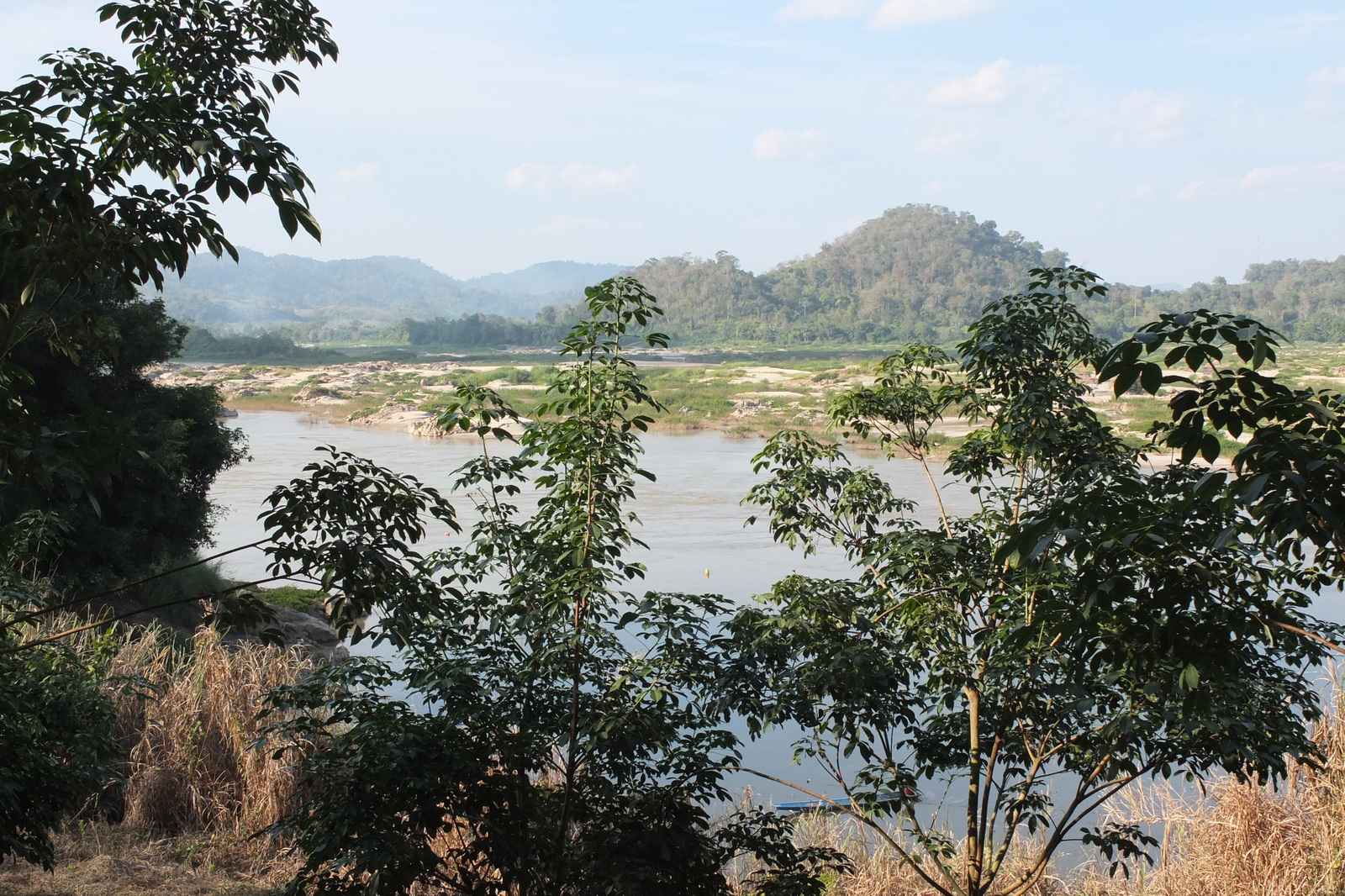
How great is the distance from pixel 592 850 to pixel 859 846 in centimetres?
225

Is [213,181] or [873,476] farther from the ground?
[213,181]

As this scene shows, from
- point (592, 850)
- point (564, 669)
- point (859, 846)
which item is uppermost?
point (564, 669)

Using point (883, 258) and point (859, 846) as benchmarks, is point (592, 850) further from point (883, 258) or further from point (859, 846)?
point (883, 258)

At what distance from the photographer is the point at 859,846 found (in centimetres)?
491

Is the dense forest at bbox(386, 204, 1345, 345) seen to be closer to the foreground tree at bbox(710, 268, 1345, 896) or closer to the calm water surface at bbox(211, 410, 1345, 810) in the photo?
the calm water surface at bbox(211, 410, 1345, 810)

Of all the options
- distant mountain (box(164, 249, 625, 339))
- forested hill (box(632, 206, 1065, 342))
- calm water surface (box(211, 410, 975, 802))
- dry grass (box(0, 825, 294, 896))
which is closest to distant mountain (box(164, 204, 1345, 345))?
forested hill (box(632, 206, 1065, 342))

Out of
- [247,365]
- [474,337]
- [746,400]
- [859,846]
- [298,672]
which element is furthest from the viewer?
[474,337]

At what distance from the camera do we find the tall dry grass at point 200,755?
5105 mm

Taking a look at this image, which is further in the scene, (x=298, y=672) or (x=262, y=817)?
(x=298, y=672)

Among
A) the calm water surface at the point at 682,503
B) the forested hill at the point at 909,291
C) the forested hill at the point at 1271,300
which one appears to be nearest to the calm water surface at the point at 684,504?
the calm water surface at the point at 682,503

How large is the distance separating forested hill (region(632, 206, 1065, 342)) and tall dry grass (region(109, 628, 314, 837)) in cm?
4793

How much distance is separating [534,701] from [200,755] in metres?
3.03

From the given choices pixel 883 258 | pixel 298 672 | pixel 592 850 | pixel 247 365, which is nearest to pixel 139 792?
pixel 298 672

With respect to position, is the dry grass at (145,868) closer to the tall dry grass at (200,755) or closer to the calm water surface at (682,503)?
the tall dry grass at (200,755)
